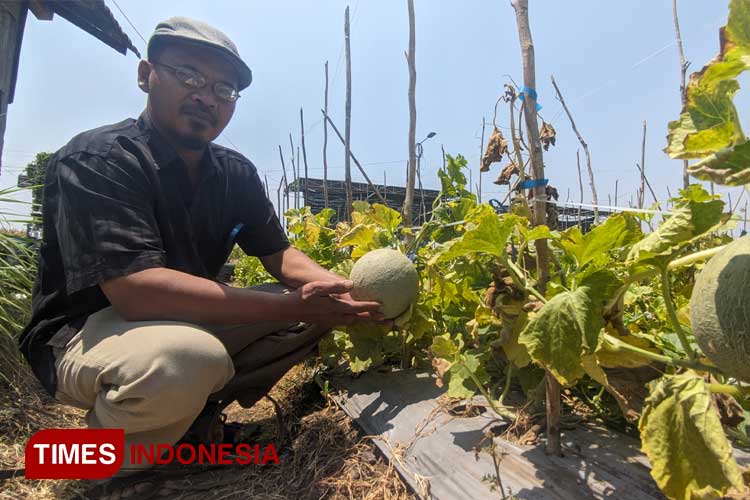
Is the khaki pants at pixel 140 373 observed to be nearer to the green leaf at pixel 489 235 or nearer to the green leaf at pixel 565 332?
the green leaf at pixel 489 235

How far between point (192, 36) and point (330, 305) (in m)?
1.14

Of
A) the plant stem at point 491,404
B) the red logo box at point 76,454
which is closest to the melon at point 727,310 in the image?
the plant stem at point 491,404

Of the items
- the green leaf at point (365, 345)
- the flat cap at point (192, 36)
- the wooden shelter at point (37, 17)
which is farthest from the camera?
the wooden shelter at point (37, 17)

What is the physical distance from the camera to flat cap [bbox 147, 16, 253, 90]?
1786 mm

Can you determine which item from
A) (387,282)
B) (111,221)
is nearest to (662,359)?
(387,282)

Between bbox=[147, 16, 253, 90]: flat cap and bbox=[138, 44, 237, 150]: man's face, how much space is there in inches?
1.1

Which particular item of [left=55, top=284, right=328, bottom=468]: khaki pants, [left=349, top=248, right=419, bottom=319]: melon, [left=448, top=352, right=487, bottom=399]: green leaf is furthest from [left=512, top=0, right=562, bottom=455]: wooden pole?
[left=55, top=284, right=328, bottom=468]: khaki pants

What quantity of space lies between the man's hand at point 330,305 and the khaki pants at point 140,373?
0.32 m

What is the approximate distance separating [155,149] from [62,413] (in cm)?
151

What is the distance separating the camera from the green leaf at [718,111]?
667 mm

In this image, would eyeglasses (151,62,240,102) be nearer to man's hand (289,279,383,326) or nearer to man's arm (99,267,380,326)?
man's arm (99,267,380,326)

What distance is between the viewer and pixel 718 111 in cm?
78

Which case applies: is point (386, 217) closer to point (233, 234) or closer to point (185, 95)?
point (233, 234)

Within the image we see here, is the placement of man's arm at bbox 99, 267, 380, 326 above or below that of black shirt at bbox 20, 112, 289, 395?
below
